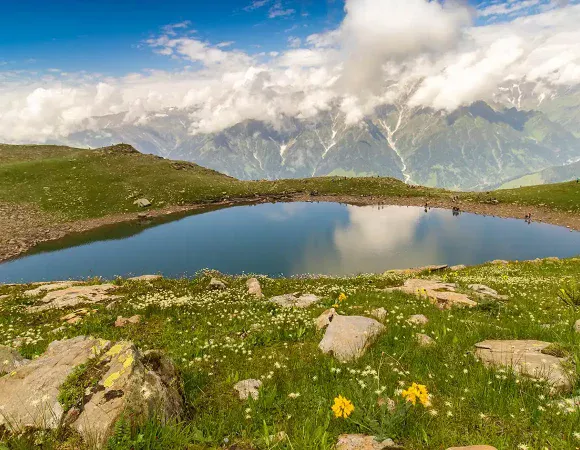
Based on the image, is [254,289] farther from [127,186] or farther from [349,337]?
[127,186]

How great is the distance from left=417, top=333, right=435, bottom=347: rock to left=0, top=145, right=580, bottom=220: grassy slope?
74639 millimetres

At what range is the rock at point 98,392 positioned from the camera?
212 inches

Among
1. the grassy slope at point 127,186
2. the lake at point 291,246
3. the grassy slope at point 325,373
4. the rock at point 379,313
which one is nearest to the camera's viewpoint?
the grassy slope at point 325,373

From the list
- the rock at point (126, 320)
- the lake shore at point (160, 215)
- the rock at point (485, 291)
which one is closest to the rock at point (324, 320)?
the rock at point (126, 320)

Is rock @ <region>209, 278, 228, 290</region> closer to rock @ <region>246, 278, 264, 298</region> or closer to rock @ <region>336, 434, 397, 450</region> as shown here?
rock @ <region>246, 278, 264, 298</region>

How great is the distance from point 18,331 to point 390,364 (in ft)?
54.5

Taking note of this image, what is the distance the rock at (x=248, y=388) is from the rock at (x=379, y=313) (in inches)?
232

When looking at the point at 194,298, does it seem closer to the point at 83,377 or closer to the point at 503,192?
the point at 83,377

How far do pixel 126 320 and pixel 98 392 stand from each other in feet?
32.6

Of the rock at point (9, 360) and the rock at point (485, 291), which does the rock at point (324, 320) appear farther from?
the rock at point (485, 291)

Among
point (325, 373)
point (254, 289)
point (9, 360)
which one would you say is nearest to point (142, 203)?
point (254, 289)

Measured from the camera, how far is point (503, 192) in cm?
8638

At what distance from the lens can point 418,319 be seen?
12.5 m

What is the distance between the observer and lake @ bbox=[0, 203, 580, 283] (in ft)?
136
